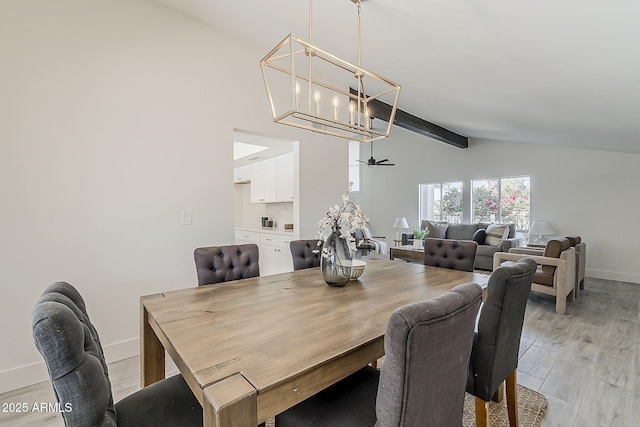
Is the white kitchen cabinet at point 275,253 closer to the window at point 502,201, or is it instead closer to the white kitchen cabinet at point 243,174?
the white kitchen cabinet at point 243,174

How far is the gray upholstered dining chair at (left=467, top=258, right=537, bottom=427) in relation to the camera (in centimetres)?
133

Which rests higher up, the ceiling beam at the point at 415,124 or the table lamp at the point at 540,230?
the ceiling beam at the point at 415,124

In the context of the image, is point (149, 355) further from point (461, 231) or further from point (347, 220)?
point (461, 231)

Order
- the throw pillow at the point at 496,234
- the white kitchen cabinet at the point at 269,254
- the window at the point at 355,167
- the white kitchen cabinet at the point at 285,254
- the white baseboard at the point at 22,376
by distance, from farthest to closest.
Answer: the window at the point at 355,167 → the throw pillow at the point at 496,234 → the white kitchen cabinet at the point at 269,254 → the white kitchen cabinet at the point at 285,254 → the white baseboard at the point at 22,376

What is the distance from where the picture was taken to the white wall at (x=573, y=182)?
16.7 ft

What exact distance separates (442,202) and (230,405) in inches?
310

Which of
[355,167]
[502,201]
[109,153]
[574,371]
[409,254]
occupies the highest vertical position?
[355,167]

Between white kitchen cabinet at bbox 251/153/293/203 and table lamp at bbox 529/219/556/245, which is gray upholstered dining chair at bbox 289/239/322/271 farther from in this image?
table lamp at bbox 529/219/556/245

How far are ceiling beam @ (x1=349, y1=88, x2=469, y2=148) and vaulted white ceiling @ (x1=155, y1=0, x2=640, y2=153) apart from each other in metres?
1.05

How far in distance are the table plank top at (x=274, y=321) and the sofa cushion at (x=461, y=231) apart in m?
4.79

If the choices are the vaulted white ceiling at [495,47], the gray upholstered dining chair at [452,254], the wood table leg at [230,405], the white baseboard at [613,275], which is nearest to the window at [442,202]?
the white baseboard at [613,275]

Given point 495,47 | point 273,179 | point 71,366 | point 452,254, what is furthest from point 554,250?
point 71,366

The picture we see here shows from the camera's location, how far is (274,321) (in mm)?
1301

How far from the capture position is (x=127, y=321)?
2574mm
